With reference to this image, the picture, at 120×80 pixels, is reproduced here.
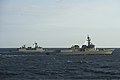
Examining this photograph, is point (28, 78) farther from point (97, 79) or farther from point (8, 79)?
point (97, 79)

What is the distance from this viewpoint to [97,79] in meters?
70.1

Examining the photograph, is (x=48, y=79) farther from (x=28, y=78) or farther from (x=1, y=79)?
(x=1, y=79)

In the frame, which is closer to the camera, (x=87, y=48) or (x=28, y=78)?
(x=28, y=78)

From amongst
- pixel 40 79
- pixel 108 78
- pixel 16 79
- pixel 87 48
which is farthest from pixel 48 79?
pixel 87 48

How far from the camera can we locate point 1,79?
69438 mm

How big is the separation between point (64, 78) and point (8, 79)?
10928mm

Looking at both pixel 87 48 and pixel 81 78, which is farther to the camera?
pixel 87 48

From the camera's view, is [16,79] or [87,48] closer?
[16,79]

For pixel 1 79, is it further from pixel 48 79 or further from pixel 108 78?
pixel 108 78

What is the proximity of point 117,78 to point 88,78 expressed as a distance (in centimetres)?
572

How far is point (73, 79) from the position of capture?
7006 cm

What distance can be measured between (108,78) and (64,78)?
877cm

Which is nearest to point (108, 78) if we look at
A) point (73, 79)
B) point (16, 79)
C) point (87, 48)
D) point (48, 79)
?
point (73, 79)

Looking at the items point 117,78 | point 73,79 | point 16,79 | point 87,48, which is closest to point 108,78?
point 117,78
